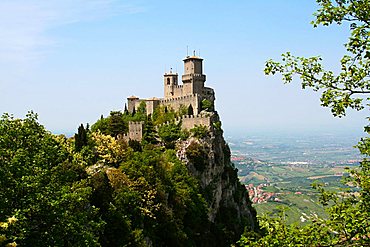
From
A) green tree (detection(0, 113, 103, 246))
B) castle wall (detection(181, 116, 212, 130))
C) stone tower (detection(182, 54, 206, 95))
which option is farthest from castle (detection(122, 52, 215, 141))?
green tree (detection(0, 113, 103, 246))

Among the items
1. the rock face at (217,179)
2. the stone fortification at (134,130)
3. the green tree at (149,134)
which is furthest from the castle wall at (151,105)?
the rock face at (217,179)

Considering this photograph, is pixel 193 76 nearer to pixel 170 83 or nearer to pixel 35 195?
pixel 170 83

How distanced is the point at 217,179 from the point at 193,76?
1399cm

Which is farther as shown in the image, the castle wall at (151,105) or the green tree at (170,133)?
the castle wall at (151,105)

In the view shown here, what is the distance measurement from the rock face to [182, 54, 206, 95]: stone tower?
6.61m

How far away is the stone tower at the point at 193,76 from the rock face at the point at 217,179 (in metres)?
6.61

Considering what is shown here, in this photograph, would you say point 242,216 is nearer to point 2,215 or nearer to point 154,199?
point 154,199

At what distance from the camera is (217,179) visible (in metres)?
47.6

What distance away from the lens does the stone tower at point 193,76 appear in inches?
2048

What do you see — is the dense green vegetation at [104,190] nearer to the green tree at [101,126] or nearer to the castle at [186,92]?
the green tree at [101,126]

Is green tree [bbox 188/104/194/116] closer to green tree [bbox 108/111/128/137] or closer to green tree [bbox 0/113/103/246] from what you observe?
green tree [bbox 108/111/128/137]

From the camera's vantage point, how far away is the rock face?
1688 inches

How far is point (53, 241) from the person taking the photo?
56.5ft

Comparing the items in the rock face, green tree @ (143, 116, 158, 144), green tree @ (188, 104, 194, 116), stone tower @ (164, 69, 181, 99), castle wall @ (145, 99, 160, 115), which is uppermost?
stone tower @ (164, 69, 181, 99)
